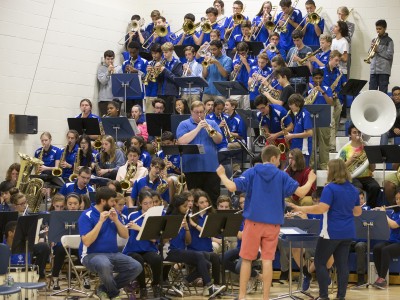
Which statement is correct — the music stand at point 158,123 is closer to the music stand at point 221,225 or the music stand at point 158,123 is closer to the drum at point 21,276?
the music stand at point 221,225

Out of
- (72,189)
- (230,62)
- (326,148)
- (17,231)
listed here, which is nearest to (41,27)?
(230,62)

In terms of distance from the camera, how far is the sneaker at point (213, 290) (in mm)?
10984

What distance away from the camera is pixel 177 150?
42.0ft

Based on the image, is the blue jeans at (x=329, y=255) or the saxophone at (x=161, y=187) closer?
the blue jeans at (x=329, y=255)

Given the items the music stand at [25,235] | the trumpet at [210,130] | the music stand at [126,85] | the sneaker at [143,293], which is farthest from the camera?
the music stand at [126,85]

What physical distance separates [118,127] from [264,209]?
20.2ft

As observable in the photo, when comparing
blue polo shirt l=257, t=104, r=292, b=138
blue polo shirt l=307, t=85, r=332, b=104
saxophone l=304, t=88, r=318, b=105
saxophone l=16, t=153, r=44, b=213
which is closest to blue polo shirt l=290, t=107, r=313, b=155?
blue polo shirt l=257, t=104, r=292, b=138

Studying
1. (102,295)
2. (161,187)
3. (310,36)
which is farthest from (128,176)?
(310,36)

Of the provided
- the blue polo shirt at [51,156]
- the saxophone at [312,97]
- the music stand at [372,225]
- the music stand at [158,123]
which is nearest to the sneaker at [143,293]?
the music stand at [372,225]

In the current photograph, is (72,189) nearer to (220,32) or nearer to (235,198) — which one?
(235,198)

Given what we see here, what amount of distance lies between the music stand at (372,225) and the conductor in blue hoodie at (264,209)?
2.30m

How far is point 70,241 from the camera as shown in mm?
10688

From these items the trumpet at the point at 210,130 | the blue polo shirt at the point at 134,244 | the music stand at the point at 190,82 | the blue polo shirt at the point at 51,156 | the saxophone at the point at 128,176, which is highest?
the music stand at the point at 190,82

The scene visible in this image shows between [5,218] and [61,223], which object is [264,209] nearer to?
[61,223]
